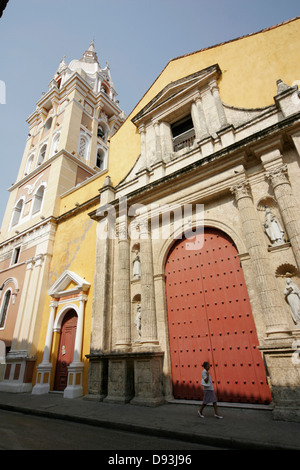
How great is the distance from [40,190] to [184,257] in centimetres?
1192

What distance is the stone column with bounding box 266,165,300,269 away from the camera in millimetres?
5579

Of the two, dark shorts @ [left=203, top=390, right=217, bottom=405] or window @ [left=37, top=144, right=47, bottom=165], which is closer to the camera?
dark shorts @ [left=203, top=390, right=217, bottom=405]

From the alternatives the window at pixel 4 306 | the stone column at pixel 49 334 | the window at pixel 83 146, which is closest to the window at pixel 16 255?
the window at pixel 4 306

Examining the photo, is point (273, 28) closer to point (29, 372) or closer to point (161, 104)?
point (161, 104)

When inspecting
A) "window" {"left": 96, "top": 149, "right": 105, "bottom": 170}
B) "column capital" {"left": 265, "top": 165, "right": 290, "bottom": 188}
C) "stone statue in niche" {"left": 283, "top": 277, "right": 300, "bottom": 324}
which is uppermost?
"window" {"left": 96, "top": 149, "right": 105, "bottom": 170}

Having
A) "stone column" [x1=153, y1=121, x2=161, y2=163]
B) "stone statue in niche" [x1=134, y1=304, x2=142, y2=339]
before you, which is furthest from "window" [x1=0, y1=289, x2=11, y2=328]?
"stone column" [x1=153, y1=121, x2=161, y2=163]

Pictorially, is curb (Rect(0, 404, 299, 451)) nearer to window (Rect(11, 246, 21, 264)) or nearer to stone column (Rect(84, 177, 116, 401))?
stone column (Rect(84, 177, 116, 401))

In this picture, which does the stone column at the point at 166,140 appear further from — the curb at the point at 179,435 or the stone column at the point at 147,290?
the curb at the point at 179,435

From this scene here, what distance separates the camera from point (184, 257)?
26.0 feet

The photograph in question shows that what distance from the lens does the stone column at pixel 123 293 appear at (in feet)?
24.7

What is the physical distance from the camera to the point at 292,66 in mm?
7824

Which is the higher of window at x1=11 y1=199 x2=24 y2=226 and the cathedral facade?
window at x1=11 y1=199 x2=24 y2=226

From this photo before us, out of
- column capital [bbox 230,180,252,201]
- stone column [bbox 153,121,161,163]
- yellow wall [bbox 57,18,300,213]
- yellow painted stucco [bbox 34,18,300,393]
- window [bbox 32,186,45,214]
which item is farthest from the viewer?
window [bbox 32,186,45,214]

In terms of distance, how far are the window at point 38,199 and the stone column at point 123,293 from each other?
8.40 meters
